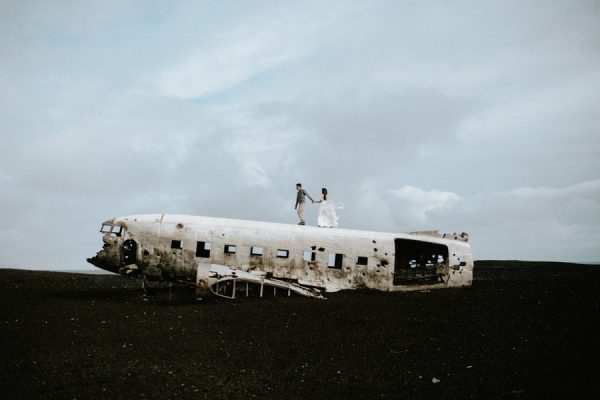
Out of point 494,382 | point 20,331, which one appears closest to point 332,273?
point 494,382

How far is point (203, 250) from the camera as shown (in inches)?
784

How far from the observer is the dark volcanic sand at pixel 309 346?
10289 mm

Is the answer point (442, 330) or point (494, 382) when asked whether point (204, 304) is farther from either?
point (494, 382)

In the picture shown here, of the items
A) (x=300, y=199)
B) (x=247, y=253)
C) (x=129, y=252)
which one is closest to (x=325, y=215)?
(x=300, y=199)

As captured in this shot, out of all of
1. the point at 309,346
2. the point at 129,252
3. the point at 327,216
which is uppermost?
the point at 327,216

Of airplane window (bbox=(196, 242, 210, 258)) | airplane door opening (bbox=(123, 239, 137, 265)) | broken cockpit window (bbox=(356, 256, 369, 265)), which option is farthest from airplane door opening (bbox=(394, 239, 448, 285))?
airplane door opening (bbox=(123, 239, 137, 265))

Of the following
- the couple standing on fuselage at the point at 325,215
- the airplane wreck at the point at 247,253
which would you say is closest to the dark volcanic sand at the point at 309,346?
the airplane wreck at the point at 247,253

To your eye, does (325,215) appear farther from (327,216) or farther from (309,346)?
(309,346)

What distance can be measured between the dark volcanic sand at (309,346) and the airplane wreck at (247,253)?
1053 mm

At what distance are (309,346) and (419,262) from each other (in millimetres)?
12708

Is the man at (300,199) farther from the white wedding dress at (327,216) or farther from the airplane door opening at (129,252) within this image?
the airplane door opening at (129,252)

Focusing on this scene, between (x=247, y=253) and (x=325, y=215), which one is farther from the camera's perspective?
(x=325, y=215)

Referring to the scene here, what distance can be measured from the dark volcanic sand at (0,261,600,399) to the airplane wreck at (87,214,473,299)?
1.05m

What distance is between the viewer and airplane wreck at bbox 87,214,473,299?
19641 millimetres
